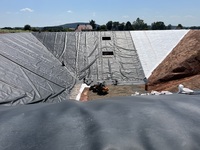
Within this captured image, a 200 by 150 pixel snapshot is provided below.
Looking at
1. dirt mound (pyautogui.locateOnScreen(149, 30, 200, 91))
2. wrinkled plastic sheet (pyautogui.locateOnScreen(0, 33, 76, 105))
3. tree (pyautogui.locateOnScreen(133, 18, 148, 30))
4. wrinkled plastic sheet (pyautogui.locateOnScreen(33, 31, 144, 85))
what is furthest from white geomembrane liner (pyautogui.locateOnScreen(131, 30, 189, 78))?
tree (pyautogui.locateOnScreen(133, 18, 148, 30))

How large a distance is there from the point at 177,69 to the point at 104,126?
12051mm

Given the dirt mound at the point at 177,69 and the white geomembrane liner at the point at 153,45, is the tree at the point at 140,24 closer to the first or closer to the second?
the white geomembrane liner at the point at 153,45

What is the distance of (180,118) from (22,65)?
1056cm

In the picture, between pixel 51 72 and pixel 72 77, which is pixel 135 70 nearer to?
pixel 72 77

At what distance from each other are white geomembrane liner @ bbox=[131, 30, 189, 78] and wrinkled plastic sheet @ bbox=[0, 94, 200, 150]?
468 inches

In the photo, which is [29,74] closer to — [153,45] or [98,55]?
[98,55]

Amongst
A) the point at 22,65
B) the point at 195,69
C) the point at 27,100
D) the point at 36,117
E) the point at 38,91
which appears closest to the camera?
the point at 36,117

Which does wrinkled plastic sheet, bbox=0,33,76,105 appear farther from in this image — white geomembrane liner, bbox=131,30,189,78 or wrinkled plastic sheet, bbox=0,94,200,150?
wrinkled plastic sheet, bbox=0,94,200,150

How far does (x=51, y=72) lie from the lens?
1201cm

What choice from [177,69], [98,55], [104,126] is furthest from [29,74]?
[104,126]

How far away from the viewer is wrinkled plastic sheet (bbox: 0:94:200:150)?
4.75 ft

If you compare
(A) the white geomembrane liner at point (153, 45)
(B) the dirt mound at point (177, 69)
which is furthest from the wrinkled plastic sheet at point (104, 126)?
(A) the white geomembrane liner at point (153, 45)

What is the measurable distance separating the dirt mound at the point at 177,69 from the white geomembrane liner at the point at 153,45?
0.56 metres

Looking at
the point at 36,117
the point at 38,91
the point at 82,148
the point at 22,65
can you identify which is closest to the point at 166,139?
the point at 82,148
